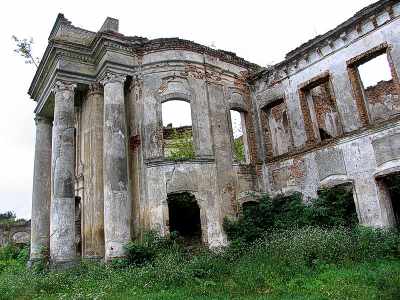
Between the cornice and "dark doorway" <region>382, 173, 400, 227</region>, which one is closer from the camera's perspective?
the cornice

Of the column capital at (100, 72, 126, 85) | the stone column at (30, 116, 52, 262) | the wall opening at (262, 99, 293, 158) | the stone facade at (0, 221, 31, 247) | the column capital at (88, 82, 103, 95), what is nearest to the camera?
the column capital at (100, 72, 126, 85)

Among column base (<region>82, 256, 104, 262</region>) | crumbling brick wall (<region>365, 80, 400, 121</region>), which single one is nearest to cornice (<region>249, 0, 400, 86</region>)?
crumbling brick wall (<region>365, 80, 400, 121</region>)

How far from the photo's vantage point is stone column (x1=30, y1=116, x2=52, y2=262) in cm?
1489

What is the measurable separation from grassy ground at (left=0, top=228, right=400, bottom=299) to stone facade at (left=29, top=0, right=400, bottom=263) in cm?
180

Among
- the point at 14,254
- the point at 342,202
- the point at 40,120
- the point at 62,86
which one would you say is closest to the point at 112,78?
the point at 62,86

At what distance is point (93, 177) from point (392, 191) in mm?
10687

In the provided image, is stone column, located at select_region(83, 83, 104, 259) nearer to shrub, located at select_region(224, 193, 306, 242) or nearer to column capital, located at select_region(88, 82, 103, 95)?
column capital, located at select_region(88, 82, 103, 95)

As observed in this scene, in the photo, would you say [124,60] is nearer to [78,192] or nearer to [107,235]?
[78,192]

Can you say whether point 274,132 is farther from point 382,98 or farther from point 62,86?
point 62,86

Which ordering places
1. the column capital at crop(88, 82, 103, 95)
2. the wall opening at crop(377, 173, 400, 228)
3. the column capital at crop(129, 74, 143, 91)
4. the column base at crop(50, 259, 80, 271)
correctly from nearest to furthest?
the wall opening at crop(377, 173, 400, 228) < the column base at crop(50, 259, 80, 271) < the column capital at crop(129, 74, 143, 91) < the column capital at crop(88, 82, 103, 95)

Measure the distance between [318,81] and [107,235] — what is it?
29.2 ft

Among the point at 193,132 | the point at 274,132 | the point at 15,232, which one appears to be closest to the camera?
the point at 193,132

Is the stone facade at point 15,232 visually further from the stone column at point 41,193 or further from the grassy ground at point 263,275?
the grassy ground at point 263,275

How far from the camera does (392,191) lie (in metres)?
13.6
